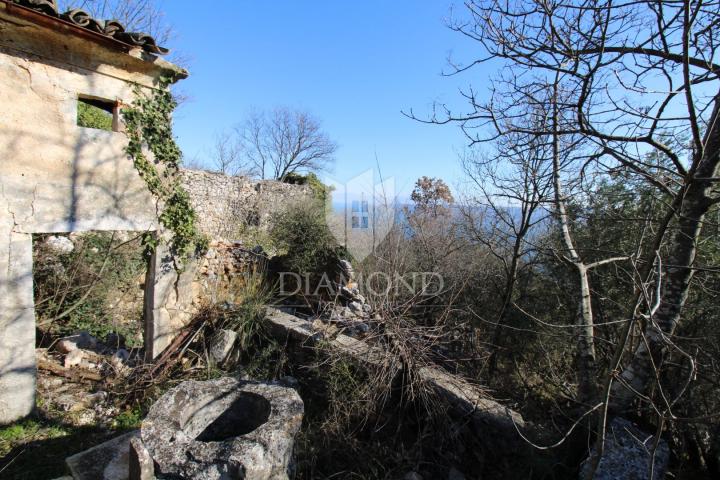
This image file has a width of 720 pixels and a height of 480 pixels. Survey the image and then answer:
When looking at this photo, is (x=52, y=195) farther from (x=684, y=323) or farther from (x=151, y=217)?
(x=684, y=323)

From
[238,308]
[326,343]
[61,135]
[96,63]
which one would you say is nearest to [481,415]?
[326,343]

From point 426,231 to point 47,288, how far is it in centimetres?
644

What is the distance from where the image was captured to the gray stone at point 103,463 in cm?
266

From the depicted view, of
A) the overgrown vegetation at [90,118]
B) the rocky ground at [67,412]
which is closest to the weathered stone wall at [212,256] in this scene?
the rocky ground at [67,412]

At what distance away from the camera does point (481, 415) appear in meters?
3.58

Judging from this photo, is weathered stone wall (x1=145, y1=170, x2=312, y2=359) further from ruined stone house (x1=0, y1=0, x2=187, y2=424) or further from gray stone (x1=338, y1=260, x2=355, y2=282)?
gray stone (x1=338, y1=260, x2=355, y2=282)

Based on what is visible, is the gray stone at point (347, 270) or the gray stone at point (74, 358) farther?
the gray stone at point (347, 270)

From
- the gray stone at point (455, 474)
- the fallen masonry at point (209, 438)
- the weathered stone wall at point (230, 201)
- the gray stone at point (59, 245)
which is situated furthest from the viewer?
the weathered stone wall at point (230, 201)

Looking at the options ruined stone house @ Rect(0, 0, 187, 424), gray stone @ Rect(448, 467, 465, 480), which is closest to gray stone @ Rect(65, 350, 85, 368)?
ruined stone house @ Rect(0, 0, 187, 424)

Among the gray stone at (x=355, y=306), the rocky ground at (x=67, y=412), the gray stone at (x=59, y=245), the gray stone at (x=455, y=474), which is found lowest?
the gray stone at (x=455, y=474)

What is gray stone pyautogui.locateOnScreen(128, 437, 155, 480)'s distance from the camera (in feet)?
7.19

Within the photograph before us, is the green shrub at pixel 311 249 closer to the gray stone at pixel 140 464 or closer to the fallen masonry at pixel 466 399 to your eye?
the fallen masonry at pixel 466 399

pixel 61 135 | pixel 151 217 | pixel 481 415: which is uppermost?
pixel 61 135

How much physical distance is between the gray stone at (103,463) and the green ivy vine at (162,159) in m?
2.58
